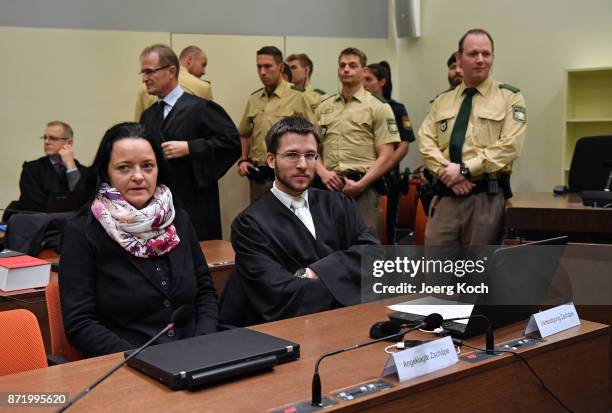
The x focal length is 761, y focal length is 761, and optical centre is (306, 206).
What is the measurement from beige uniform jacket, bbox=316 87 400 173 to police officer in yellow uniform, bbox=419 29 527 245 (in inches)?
34.2

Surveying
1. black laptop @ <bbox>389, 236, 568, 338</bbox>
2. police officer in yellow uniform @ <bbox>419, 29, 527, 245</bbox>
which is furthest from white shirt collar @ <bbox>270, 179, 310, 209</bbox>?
police officer in yellow uniform @ <bbox>419, 29, 527, 245</bbox>

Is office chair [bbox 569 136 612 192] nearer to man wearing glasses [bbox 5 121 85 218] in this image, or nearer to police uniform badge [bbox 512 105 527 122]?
police uniform badge [bbox 512 105 527 122]

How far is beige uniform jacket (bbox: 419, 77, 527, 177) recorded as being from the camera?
4133 mm

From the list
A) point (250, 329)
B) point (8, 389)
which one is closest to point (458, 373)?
point (250, 329)

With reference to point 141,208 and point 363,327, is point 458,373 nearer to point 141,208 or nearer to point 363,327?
point 363,327

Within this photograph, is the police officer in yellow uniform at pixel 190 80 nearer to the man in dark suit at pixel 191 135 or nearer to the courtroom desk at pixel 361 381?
the man in dark suit at pixel 191 135

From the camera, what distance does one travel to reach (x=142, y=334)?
93.7 inches

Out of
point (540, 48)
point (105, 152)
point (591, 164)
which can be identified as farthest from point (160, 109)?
point (540, 48)

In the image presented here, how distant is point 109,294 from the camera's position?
236cm

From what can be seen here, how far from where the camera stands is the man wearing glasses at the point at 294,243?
2596 millimetres

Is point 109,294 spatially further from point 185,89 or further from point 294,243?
point 185,89

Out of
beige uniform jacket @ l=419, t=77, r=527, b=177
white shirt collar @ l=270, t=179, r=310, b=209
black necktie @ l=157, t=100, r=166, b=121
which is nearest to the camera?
white shirt collar @ l=270, t=179, r=310, b=209

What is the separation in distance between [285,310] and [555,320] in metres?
0.88

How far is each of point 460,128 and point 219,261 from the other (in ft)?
5.50
